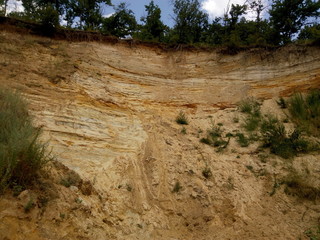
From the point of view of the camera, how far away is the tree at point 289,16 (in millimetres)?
16328

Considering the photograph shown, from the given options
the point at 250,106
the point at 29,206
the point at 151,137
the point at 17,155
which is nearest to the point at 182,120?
the point at 151,137

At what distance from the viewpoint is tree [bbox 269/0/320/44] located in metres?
16.3

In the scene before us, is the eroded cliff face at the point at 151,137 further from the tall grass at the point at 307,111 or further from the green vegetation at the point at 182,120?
the tall grass at the point at 307,111

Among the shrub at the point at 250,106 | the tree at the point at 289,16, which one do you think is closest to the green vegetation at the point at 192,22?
the tree at the point at 289,16

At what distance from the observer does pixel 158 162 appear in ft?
24.2

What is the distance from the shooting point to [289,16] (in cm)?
1661

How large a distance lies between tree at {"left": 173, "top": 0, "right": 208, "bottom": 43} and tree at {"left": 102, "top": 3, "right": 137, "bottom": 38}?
2.81 metres

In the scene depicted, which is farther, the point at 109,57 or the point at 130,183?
the point at 109,57

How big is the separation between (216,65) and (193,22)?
7823 millimetres

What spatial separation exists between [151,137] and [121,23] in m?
12.5

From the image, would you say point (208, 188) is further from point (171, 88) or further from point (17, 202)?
point (171, 88)

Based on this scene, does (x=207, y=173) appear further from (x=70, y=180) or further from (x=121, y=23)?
(x=121, y=23)

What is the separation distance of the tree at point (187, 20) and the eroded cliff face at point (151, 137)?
20.2 ft

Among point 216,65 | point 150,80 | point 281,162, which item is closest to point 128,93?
point 150,80
